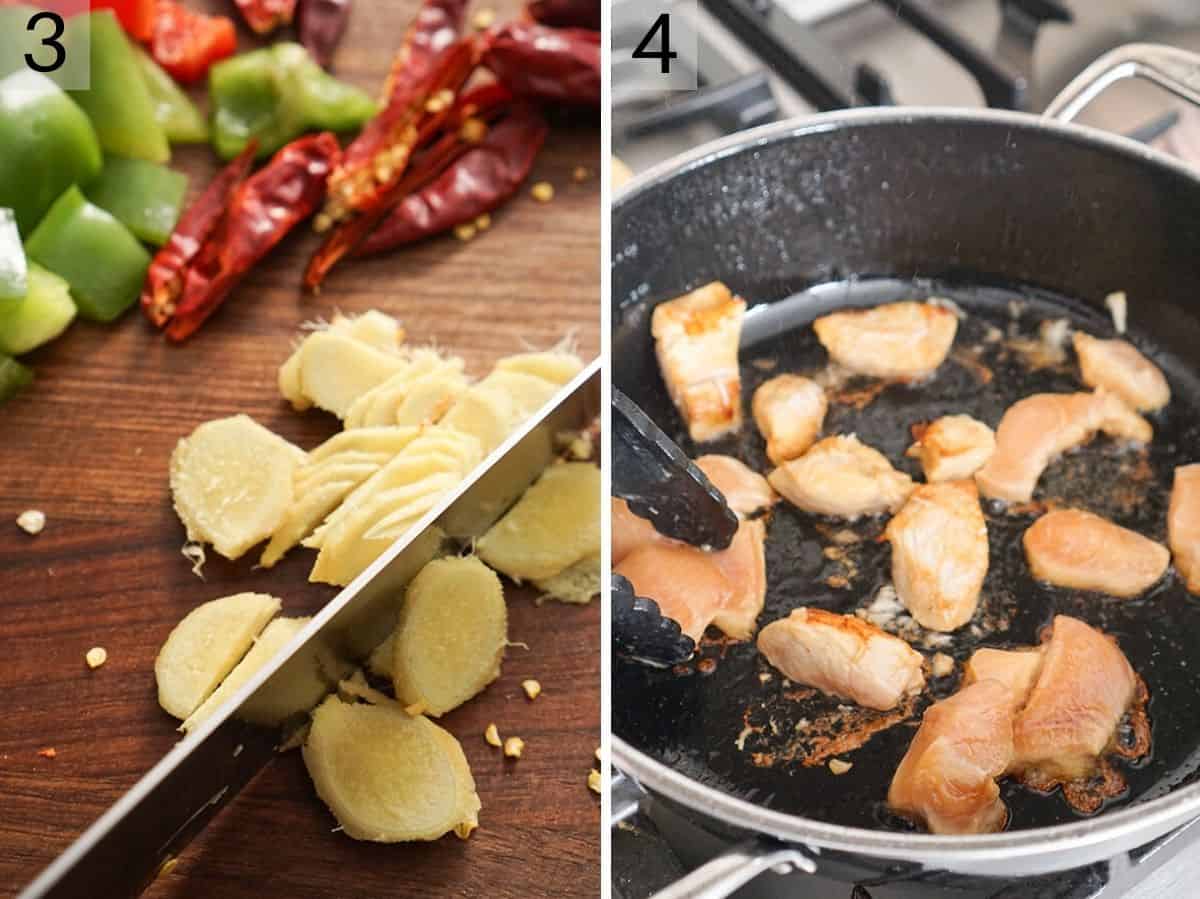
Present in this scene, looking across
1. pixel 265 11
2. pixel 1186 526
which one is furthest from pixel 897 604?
pixel 265 11

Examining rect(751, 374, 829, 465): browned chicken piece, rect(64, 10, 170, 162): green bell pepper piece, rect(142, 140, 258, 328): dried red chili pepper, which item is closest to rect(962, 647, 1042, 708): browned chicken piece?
rect(751, 374, 829, 465): browned chicken piece

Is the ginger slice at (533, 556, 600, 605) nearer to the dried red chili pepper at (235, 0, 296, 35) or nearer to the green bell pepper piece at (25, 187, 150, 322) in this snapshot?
the green bell pepper piece at (25, 187, 150, 322)

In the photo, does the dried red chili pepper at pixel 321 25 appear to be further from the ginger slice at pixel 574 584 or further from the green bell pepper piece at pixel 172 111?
the ginger slice at pixel 574 584

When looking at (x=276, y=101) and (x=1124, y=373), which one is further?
(x=276, y=101)

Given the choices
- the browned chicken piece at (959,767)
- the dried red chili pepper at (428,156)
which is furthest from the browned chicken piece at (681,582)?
the dried red chili pepper at (428,156)

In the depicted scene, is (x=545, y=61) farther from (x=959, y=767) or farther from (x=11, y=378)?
(x=959, y=767)

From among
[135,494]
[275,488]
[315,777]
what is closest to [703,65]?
[275,488]
